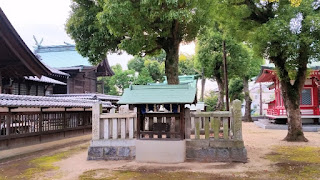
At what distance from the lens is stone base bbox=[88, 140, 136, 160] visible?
32.5ft

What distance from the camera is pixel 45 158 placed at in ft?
35.3

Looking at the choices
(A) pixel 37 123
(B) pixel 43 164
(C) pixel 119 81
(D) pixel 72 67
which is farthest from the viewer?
(C) pixel 119 81

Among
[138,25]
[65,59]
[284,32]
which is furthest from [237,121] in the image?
[65,59]

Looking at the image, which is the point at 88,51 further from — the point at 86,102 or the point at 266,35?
the point at 266,35

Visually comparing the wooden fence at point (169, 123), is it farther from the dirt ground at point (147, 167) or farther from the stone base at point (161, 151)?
the dirt ground at point (147, 167)

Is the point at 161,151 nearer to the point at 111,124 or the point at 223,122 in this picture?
the point at 111,124

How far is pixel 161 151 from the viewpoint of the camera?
9.31 meters

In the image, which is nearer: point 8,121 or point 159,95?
point 159,95

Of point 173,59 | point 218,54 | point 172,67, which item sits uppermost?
point 218,54

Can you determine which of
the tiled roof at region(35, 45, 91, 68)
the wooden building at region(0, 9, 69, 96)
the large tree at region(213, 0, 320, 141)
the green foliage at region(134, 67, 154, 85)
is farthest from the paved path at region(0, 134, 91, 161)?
the green foliage at region(134, 67, 154, 85)

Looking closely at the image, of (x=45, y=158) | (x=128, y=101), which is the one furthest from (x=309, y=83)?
(x=45, y=158)

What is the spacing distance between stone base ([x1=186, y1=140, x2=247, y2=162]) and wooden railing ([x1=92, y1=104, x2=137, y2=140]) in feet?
7.02

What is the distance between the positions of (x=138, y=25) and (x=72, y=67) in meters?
15.4

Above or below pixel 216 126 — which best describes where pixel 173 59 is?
above
